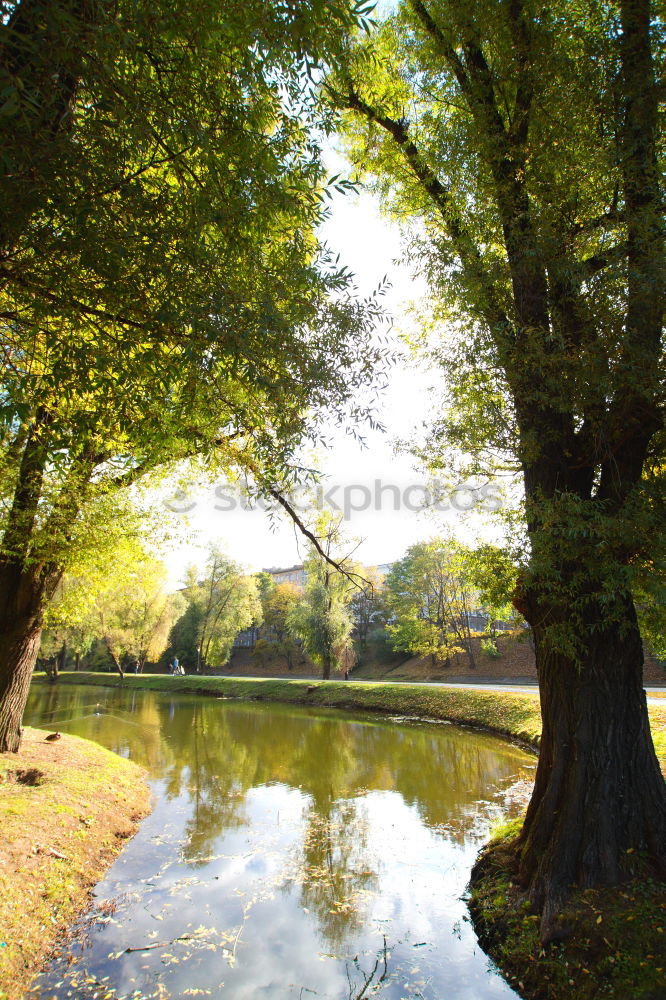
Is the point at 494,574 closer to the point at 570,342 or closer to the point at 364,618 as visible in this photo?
the point at 570,342

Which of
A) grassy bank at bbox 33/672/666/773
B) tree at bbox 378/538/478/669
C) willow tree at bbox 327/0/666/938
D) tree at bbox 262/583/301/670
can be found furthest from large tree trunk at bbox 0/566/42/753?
tree at bbox 262/583/301/670

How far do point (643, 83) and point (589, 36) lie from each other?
1.06 meters

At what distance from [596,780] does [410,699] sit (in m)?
20.6

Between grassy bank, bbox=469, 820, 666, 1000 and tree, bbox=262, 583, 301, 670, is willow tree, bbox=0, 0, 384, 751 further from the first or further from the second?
tree, bbox=262, 583, 301, 670

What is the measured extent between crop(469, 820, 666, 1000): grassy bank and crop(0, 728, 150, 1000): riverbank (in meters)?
4.46

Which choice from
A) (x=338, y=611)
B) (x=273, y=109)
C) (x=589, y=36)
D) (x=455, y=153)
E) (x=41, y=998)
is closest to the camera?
(x=273, y=109)

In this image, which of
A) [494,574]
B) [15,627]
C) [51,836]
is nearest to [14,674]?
[15,627]

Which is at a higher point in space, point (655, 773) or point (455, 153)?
point (455, 153)

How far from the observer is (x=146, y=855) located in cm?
796

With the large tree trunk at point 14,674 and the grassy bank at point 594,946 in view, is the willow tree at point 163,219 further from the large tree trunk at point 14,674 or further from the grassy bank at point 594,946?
the large tree trunk at point 14,674

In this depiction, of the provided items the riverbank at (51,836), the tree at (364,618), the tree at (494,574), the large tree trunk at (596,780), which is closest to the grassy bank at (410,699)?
the large tree trunk at (596,780)

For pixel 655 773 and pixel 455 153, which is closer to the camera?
pixel 655 773

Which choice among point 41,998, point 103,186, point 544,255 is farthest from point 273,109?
point 41,998

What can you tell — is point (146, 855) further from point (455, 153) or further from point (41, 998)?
point (455, 153)
